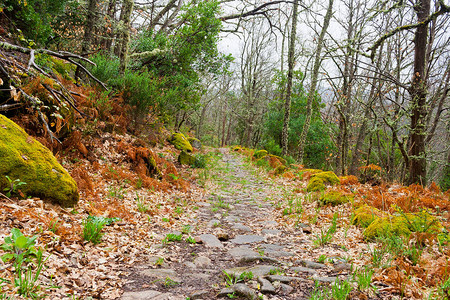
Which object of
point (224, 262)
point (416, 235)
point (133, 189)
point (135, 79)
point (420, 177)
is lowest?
point (224, 262)

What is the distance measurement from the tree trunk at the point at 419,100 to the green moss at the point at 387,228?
3.13 metres

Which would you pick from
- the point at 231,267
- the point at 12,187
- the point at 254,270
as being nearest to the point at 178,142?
the point at 12,187

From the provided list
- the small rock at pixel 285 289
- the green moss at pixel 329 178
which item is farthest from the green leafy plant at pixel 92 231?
the green moss at pixel 329 178

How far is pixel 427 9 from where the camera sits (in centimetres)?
608

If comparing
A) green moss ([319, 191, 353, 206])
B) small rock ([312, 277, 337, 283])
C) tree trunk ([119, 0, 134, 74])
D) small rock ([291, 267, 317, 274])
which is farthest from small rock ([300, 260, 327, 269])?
tree trunk ([119, 0, 134, 74])

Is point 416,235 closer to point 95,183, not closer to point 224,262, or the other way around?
point 224,262

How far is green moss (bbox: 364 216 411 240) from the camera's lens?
11.5 feet

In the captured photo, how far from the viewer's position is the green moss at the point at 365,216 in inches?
165

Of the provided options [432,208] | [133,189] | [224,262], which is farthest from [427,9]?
[133,189]

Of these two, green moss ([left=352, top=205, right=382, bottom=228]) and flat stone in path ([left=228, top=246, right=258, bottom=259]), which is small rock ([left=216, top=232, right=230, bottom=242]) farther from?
green moss ([left=352, top=205, right=382, bottom=228])

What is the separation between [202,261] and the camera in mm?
3248

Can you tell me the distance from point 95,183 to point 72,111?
5.84 ft

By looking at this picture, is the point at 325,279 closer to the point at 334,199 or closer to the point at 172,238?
the point at 172,238

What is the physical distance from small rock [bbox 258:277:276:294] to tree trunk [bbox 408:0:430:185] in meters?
5.51
